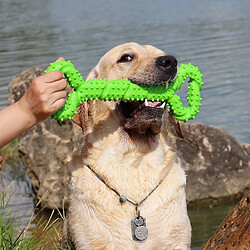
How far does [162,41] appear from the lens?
50.8 feet

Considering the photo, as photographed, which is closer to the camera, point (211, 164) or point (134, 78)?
point (134, 78)

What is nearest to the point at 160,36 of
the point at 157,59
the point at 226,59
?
the point at 226,59

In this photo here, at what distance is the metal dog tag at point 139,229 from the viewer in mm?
3537

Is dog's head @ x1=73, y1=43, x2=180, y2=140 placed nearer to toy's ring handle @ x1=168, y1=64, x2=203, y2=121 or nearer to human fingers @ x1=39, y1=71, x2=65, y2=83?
toy's ring handle @ x1=168, y1=64, x2=203, y2=121

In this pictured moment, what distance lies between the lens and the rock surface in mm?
3074

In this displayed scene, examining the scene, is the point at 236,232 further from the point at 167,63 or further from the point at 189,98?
the point at 167,63

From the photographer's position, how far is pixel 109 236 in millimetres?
3572

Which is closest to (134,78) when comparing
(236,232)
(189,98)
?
(189,98)

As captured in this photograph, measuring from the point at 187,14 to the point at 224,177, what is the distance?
15.9 metres

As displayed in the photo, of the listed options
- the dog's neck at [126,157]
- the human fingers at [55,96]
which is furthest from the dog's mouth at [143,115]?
the human fingers at [55,96]

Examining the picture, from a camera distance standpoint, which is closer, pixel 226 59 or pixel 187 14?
pixel 226 59

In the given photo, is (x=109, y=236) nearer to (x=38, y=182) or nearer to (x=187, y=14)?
(x=38, y=182)

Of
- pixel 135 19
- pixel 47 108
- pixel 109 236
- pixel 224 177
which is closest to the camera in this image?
pixel 47 108

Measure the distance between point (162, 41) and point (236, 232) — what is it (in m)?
12.7
